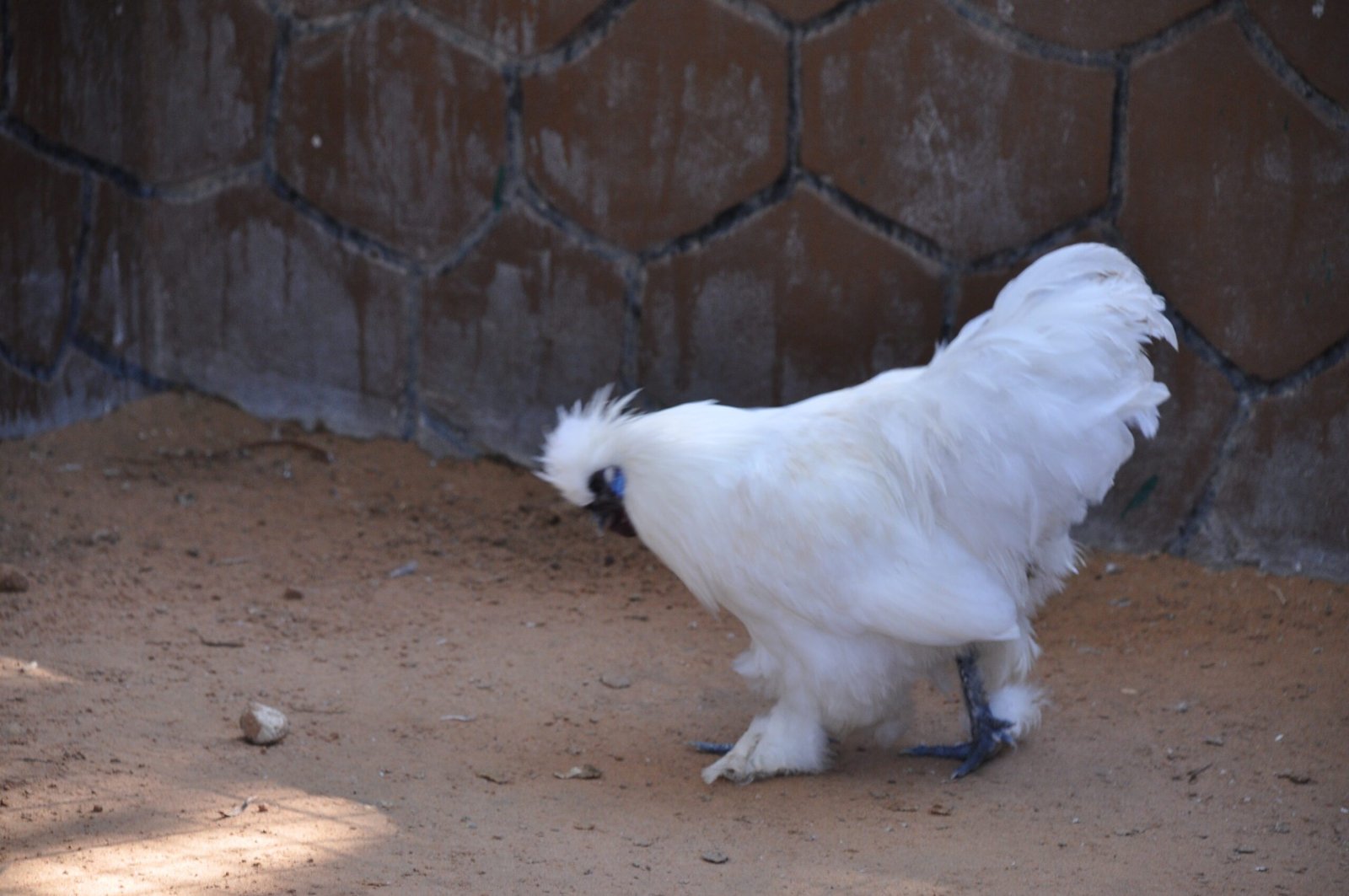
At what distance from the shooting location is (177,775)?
3.22 metres

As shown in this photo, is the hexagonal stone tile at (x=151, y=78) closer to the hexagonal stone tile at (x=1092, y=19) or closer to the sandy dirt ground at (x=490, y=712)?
the sandy dirt ground at (x=490, y=712)

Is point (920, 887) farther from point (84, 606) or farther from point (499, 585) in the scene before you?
point (84, 606)

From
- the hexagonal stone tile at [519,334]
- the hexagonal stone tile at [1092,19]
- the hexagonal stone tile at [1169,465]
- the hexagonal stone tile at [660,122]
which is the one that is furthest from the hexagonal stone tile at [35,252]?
the hexagonal stone tile at [1169,465]

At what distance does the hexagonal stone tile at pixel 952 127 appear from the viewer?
4.25m

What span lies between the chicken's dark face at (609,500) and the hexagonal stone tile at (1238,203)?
183cm

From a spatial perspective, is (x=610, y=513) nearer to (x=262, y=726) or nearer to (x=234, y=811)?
(x=262, y=726)

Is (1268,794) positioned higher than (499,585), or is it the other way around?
(1268,794)

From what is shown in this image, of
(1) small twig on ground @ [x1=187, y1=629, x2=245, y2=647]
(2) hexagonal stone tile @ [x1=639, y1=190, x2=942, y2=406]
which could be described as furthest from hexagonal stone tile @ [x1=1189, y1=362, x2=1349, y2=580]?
(1) small twig on ground @ [x1=187, y1=629, x2=245, y2=647]

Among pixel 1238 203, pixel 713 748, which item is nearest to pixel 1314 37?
pixel 1238 203

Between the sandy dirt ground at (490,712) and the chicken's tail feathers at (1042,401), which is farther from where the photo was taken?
the chicken's tail feathers at (1042,401)

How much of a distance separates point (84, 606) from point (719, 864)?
2200 mm

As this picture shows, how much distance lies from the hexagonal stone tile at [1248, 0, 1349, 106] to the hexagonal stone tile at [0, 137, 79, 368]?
13.1 feet

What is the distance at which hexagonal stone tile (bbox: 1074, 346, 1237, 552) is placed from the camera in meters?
4.31

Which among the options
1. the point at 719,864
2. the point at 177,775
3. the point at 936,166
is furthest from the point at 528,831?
the point at 936,166
